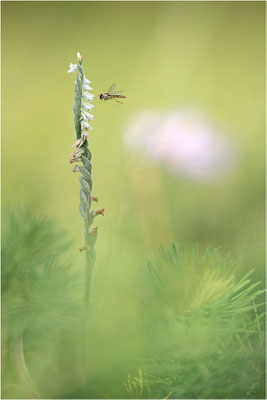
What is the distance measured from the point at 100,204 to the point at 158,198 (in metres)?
0.04

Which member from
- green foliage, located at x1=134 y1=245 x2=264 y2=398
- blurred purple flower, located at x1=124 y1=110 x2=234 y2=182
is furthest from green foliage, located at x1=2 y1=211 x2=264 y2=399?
blurred purple flower, located at x1=124 y1=110 x2=234 y2=182

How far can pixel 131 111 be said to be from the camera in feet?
Result: 1.39

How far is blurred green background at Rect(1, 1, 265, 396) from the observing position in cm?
20

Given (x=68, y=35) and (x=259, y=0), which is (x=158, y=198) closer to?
(x=68, y=35)

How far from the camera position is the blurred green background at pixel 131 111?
20cm

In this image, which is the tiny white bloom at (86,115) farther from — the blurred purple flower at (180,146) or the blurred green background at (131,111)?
the blurred purple flower at (180,146)

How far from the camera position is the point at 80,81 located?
10cm

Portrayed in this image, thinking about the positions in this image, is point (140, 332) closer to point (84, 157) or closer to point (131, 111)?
point (84, 157)

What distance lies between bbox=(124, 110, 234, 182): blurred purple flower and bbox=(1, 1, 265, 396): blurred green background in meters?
0.01

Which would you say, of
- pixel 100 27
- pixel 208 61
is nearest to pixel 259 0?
pixel 208 61

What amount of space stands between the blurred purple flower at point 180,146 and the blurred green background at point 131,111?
0.04ft

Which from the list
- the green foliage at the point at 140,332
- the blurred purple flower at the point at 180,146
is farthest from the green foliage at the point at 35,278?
the blurred purple flower at the point at 180,146

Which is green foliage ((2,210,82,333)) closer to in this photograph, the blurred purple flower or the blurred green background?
the blurred green background

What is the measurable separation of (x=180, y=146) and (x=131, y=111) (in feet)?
0.43
